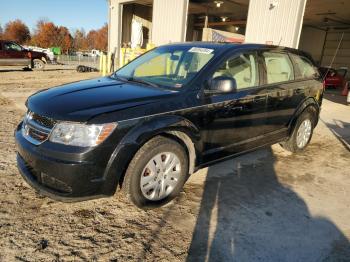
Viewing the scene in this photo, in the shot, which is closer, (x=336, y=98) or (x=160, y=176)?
(x=160, y=176)

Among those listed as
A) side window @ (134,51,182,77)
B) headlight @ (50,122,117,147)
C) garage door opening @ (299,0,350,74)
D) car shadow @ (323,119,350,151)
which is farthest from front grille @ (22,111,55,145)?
garage door opening @ (299,0,350,74)

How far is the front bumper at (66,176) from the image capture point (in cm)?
273

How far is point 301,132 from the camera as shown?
5.31 meters

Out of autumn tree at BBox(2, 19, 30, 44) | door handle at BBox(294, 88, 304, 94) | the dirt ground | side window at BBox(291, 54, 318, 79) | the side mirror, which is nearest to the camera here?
the dirt ground

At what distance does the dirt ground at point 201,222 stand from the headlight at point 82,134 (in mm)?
801

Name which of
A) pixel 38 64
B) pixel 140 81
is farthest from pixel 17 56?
pixel 140 81

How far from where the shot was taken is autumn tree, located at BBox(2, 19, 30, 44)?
3530 inches

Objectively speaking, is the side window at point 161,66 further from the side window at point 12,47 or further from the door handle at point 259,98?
the side window at point 12,47

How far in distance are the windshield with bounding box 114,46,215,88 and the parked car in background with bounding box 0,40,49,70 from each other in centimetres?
1551

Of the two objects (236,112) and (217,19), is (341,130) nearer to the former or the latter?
(236,112)

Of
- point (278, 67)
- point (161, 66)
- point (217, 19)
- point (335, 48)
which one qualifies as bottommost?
point (161, 66)

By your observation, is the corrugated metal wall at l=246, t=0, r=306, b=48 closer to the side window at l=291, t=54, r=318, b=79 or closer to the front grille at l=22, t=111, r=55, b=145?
the side window at l=291, t=54, r=318, b=79

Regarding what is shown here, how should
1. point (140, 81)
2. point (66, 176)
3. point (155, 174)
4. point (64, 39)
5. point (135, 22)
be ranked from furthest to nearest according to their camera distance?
1. point (64, 39)
2. point (135, 22)
3. point (140, 81)
4. point (155, 174)
5. point (66, 176)

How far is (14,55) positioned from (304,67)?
1677 cm
